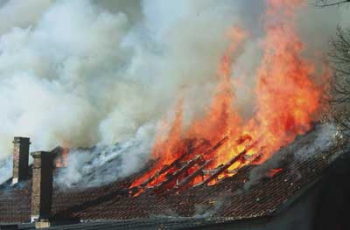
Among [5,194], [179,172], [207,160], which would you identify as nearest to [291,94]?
[207,160]

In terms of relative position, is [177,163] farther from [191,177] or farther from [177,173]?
[191,177]

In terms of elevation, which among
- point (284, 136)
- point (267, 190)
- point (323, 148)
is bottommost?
point (267, 190)

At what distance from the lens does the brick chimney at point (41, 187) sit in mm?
15984

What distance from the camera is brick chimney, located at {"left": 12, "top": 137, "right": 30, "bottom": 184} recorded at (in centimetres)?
2205

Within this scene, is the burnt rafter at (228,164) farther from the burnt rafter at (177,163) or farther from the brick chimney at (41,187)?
the brick chimney at (41,187)

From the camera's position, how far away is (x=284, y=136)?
16531 millimetres

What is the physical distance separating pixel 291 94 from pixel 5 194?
507 inches

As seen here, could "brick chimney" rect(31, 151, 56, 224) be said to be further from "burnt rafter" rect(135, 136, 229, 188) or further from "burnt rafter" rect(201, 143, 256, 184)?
"burnt rafter" rect(201, 143, 256, 184)

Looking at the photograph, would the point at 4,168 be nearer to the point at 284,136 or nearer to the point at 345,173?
the point at 284,136

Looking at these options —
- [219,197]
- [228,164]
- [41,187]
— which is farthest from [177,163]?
[41,187]

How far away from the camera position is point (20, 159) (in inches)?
878

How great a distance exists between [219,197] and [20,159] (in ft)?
40.6

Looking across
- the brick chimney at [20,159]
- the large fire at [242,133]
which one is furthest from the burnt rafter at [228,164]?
the brick chimney at [20,159]

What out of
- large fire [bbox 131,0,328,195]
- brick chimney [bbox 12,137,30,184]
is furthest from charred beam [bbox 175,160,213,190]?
brick chimney [bbox 12,137,30,184]
